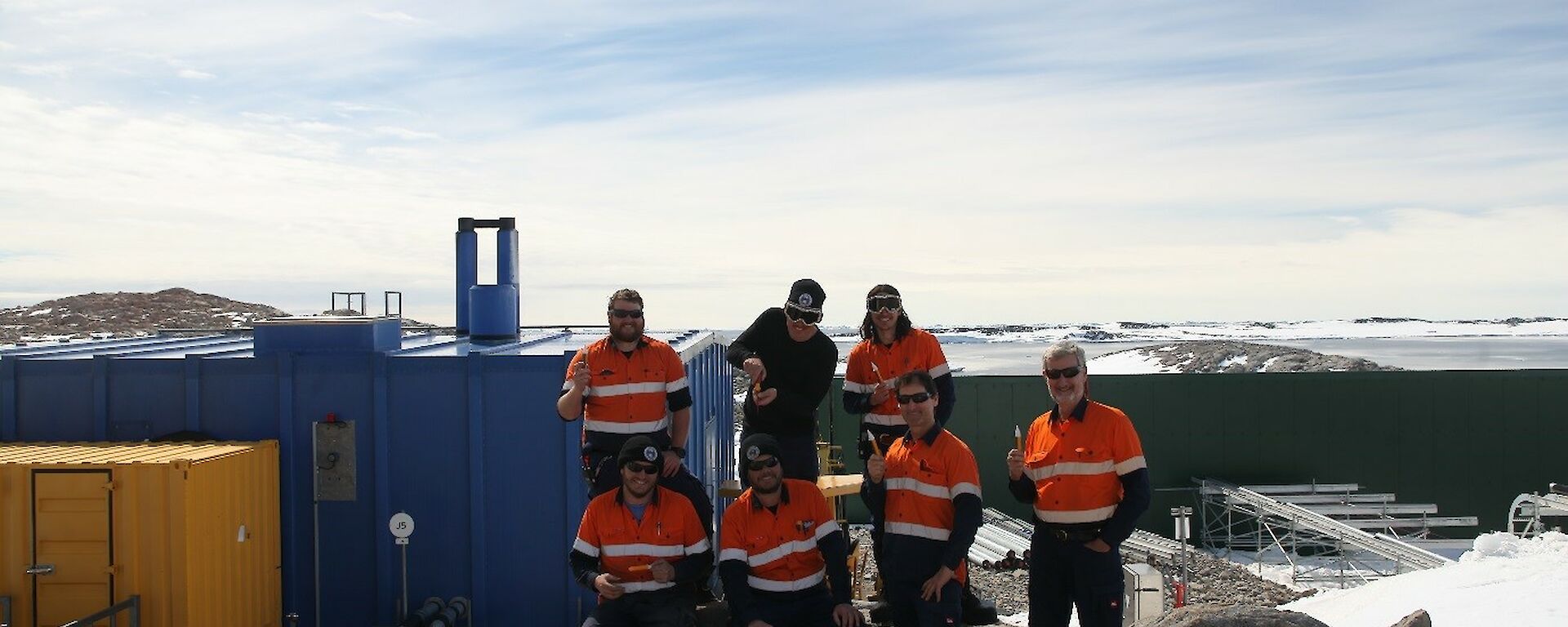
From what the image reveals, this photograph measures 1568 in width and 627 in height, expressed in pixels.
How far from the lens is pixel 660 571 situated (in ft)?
21.0

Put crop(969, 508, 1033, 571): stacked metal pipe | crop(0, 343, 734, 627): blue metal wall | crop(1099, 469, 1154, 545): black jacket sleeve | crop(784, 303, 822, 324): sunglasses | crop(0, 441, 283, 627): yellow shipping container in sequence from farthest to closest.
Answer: crop(969, 508, 1033, 571): stacked metal pipe, crop(0, 343, 734, 627): blue metal wall, crop(0, 441, 283, 627): yellow shipping container, crop(784, 303, 822, 324): sunglasses, crop(1099, 469, 1154, 545): black jacket sleeve

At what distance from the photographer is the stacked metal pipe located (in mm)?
17953

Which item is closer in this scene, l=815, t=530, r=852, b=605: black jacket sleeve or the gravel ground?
l=815, t=530, r=852, b=605: black jacket sleeve

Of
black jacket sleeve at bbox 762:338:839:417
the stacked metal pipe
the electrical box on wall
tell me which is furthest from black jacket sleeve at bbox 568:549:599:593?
the stacked metal pipe

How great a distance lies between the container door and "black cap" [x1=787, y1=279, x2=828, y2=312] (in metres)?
4.46

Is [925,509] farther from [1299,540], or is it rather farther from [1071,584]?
[1299,540]

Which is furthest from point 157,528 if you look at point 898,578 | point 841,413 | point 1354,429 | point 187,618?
point 1354,429

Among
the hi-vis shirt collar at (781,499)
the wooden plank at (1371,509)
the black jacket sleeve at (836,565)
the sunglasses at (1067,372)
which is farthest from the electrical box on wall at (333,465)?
the wooden plank at (1371,509)

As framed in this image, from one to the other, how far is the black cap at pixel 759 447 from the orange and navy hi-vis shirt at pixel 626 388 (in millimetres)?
973

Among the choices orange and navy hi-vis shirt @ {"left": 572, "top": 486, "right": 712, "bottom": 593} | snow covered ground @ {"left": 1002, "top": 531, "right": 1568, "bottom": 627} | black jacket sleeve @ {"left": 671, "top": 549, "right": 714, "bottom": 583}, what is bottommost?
snow covered ground @ {"left": 1002, "top": 531, "right": 1568, "bottom": 627}

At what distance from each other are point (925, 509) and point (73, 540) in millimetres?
5367

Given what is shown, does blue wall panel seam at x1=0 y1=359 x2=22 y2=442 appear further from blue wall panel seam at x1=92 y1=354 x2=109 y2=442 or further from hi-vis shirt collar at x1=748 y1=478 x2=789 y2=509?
hi-vis shirt collar at x1=748 y1=478 x2=789 y2=509

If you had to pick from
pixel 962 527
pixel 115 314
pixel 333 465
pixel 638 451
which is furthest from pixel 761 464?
pixel 115 314

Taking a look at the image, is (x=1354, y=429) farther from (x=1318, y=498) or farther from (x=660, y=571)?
(x=660, y=571)
